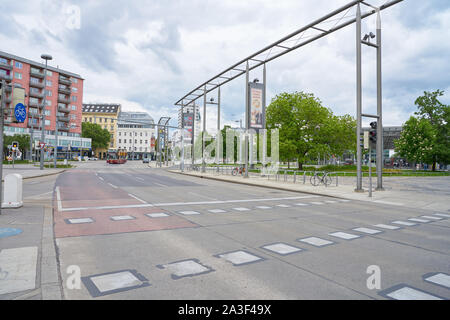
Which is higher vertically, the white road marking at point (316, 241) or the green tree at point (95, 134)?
the green tree at point (95, 134)

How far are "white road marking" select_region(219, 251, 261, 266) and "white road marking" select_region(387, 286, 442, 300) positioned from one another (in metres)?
1.97

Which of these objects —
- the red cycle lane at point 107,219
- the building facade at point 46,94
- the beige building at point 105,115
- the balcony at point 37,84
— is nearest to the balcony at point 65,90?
the building facade at point 46,94

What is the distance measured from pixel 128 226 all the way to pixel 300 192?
1202cm

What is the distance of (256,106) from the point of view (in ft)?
83.3

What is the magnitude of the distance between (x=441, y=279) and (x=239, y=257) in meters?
2.91

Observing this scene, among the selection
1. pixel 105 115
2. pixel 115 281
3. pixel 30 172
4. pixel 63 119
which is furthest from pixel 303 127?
pixel 105 115

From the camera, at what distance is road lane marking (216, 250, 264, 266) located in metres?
4.67

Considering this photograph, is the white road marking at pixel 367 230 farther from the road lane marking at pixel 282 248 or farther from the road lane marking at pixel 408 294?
the road lane marking at pixel 408 294

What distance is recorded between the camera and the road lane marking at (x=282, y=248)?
17.3ft

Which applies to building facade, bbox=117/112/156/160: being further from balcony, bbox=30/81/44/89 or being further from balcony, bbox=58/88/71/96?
balcony, bbox=30/81/44/89

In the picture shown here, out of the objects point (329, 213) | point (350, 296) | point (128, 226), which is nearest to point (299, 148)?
point (329, 213)

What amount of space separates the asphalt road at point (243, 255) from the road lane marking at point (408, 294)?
0.01 meters
